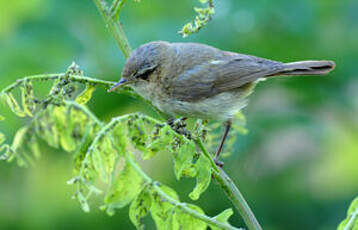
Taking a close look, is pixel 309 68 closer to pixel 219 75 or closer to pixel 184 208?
pixel 219 75

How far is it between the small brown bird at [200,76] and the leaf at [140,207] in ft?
3.38

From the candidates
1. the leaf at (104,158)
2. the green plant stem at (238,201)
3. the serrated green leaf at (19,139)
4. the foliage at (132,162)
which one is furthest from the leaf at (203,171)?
the serrated green leaf at (19,139)

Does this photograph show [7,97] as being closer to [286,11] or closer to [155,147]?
[155,147]

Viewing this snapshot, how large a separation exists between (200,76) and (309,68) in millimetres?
678

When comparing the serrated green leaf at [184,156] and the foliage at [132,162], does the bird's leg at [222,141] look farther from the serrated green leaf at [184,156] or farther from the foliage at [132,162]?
the serrated green leaf at [184,156]

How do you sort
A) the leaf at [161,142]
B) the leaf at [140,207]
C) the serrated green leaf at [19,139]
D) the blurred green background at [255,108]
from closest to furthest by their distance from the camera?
1. the leaf at [161,142]
2. the leaf at [140,207]
3. the serrated green leaf at [19,139]
4. the blurred green background at [255,108]

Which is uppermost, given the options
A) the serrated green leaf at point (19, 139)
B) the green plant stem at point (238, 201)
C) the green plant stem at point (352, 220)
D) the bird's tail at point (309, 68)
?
the serrated green leaf at point (19, 139)

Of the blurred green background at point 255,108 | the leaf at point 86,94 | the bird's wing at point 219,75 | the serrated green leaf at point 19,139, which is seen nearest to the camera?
the leaf at point 86,94

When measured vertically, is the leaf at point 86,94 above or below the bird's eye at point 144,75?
below

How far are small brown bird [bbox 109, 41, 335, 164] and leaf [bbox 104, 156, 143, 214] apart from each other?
3.15 ft

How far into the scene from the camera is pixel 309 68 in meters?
3.04

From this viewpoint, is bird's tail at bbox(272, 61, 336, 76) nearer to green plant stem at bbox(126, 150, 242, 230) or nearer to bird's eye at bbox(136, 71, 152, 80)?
bird's eye at bbox(136, 71, 152, 80)

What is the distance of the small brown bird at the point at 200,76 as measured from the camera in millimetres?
3203

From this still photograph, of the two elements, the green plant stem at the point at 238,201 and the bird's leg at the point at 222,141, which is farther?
the bird's leg at the point at 222,141
